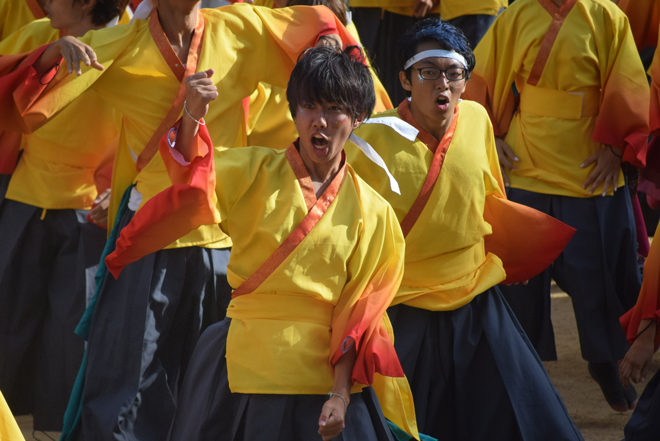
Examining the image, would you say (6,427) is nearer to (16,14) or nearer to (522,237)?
(522,237)

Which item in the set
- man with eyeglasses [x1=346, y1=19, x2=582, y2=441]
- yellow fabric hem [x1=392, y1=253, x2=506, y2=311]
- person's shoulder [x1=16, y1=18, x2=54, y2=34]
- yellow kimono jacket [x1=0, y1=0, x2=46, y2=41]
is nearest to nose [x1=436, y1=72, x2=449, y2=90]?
man with eyeglasses [x1=346, y1=19, x2=582, y2=441]

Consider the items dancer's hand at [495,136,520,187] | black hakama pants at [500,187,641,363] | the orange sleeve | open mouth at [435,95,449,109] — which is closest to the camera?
the orange sleeve

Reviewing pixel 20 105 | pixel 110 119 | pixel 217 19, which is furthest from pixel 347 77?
pixel 110 119

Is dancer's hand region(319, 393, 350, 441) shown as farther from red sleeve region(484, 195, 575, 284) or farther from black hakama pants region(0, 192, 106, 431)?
black hakama pants region(0, 192, 106, 431)

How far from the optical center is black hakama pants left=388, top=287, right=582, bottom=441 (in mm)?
2779

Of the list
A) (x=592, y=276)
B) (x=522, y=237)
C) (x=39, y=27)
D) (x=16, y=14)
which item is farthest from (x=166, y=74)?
(x=592, y=276)

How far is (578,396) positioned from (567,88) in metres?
1.48

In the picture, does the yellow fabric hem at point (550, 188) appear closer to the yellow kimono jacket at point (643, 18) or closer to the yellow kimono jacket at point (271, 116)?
the yellow kimono jacket at point (271, 116)

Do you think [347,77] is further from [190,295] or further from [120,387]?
[120,387]

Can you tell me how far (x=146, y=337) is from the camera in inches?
113

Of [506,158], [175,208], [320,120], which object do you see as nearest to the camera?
[175,208]

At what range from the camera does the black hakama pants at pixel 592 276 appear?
150 inches

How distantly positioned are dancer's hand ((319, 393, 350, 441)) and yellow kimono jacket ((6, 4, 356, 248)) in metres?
1.12

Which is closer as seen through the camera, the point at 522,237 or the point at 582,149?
the point at 522,237
